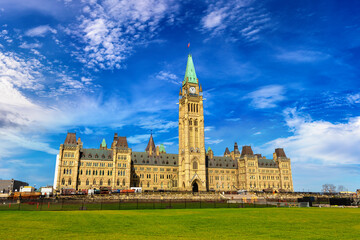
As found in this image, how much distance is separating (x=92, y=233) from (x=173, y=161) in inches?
4671

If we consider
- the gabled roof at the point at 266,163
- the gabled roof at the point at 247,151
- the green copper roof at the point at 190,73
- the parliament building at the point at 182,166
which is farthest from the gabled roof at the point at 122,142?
the gabled roof at the point at 266,163

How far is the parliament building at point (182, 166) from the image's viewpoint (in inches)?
→ 4338

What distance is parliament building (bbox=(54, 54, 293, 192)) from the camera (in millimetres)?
110188

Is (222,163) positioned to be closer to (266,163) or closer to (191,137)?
(266,163)

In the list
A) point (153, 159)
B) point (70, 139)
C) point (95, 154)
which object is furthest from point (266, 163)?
point (70, 139)

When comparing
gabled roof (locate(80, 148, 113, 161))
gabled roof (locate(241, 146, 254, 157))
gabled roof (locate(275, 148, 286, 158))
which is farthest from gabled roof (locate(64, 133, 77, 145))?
gabled roof (locate(275, 148, 286, 158))

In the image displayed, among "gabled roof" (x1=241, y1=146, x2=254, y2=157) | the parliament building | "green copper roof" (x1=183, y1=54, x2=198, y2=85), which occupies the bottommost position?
the parliament building

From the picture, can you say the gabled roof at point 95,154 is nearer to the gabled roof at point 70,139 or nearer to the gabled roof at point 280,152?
the gabled roof at point 70,139

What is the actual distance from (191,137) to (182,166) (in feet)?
42.4

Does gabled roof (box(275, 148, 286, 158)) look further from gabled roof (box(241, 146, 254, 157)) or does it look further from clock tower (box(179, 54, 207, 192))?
clock tower (box(179, 54, 207, 192))

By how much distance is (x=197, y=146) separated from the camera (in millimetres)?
123312

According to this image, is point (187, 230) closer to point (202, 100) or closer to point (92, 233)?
point (92, 233)

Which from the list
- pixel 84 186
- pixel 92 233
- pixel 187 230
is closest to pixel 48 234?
pixel 92 233

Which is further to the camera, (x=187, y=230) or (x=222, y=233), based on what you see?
(x=187, y=230)
